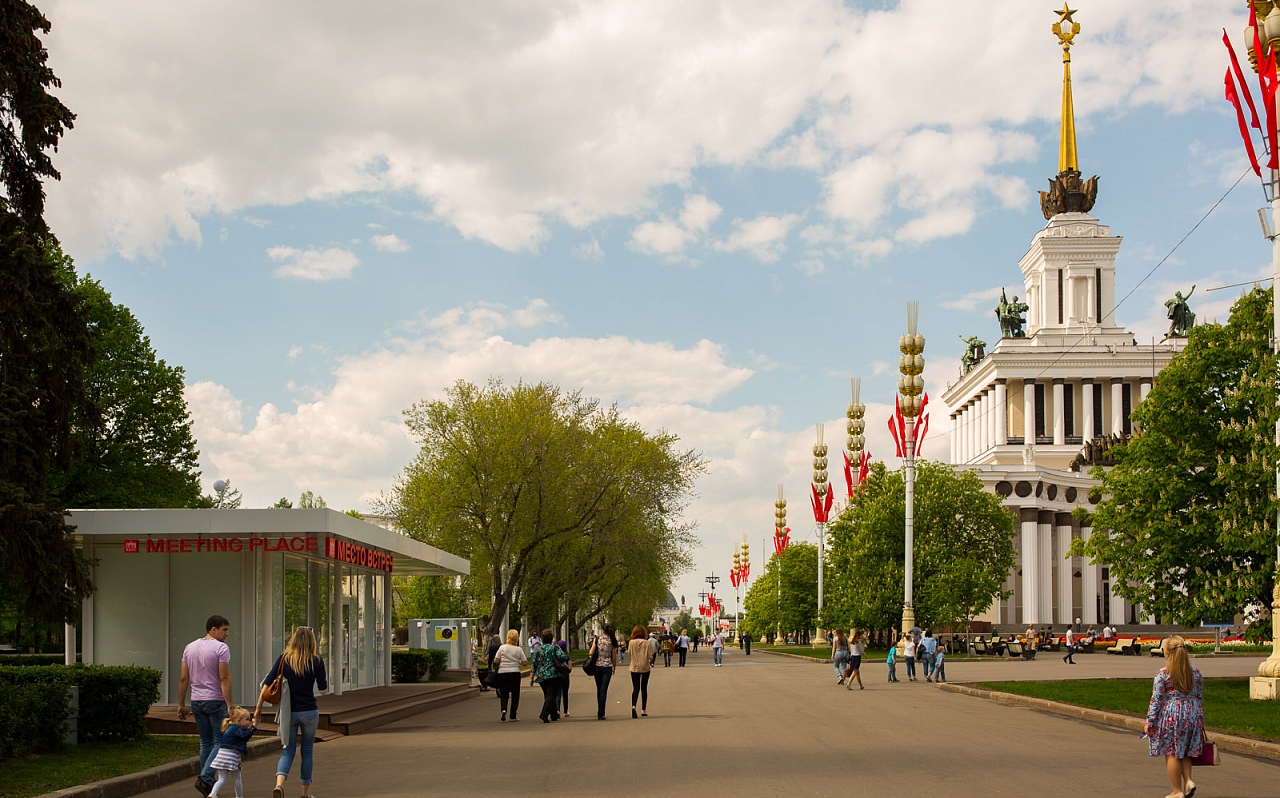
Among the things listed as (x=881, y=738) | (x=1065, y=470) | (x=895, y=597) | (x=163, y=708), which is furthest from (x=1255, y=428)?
(x=1065, y=470)

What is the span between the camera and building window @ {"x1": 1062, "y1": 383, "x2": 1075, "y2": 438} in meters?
111

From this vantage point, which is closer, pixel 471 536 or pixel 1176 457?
pixel 1176 457

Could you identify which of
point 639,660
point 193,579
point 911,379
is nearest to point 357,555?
point 193,579

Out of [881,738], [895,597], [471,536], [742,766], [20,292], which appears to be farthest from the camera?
[895,597]

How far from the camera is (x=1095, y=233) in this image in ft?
358

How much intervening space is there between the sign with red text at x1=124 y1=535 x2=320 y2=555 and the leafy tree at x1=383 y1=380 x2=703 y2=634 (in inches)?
947

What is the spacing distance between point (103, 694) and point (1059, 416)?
340ft

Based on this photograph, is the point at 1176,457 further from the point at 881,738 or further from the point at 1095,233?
the point at 1095,233

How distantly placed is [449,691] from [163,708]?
10.5 meters

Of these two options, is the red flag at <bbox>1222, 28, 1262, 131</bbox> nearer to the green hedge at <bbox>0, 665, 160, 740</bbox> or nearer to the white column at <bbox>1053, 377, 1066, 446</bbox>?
the green hedge at <bbox>0, 665, 160, 740</bbox>

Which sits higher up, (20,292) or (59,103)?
(59,103)

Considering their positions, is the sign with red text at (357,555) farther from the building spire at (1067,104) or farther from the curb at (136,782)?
the building spire at (1067,104)

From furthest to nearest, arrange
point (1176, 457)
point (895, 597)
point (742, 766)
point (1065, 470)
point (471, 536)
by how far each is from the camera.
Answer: point (1065, 470) < point (895, 597) < point (471, 536) < point (1176, 457) < point (742, 766)

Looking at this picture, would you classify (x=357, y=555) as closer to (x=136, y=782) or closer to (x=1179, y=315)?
(x=136, y=782)
